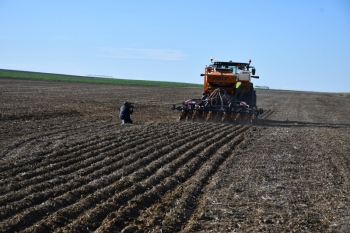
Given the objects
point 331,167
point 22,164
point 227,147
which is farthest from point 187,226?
point 227,147

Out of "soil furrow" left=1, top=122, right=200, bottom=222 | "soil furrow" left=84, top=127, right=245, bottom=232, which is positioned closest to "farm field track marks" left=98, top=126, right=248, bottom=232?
"soil furrow" left=84, top=127, right=245, bottom=232

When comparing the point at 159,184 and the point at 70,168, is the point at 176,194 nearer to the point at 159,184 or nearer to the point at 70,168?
the point at 159,184

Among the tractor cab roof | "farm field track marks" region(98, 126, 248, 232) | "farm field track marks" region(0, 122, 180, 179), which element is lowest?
"farm field track marks" region(98, 126, 248, 232)

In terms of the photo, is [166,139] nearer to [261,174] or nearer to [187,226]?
[261,174]

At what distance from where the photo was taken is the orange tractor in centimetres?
1920

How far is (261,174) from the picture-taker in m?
9.80

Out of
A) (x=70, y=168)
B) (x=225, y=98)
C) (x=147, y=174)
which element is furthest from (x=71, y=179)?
(x=225, y=98)

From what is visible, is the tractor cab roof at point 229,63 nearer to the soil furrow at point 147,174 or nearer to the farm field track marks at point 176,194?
the soil furrow at point 147,174

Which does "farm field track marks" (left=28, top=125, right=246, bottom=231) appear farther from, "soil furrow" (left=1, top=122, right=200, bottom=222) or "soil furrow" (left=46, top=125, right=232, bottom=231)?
"soil furrow" (left=1, top=122, right=200, bottom=222)

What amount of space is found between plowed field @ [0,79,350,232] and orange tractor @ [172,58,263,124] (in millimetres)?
3898

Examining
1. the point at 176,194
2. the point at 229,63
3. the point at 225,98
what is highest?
the point at 229,63

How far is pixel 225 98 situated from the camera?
19922 millimetres

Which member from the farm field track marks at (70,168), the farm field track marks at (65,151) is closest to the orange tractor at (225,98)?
the farm field track marks at (65,151)

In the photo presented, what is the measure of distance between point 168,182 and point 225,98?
11585mm
